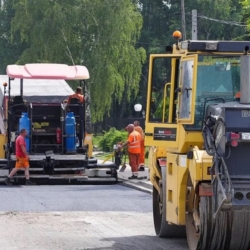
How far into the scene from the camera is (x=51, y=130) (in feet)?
85.1

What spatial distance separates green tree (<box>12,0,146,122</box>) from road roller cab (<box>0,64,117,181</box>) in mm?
22397

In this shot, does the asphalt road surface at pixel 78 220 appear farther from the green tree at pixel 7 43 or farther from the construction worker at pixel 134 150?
the green tree at pixel 7 43

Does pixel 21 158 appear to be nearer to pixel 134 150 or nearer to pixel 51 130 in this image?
pixel 51 130

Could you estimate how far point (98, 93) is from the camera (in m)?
49.9

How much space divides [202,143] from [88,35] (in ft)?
130

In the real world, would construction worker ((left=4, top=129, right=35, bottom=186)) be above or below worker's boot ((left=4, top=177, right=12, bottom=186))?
above

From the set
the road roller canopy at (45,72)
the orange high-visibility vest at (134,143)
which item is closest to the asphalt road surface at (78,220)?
the orange high-visibility vest at (134,143)

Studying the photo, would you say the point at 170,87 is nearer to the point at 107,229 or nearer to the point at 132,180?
the point at 107,229

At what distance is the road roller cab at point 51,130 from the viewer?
24.6 m

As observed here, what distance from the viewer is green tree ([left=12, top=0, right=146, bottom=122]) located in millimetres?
48781

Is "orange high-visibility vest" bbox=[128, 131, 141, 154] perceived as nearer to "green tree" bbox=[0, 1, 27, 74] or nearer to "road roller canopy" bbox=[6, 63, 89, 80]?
"road roller canopy" bbox=[6, 63, 89, 80]

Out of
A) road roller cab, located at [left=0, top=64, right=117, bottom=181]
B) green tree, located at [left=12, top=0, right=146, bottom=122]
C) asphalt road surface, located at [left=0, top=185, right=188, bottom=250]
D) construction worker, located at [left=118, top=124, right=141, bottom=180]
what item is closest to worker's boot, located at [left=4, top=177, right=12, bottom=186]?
road roller cab, located at [left=0, top=64, right=117, bottom=181]

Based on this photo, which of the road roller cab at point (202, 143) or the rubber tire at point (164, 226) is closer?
the road roller cab at point (202, 143)

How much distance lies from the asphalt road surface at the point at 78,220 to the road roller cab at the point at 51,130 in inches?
87.4
